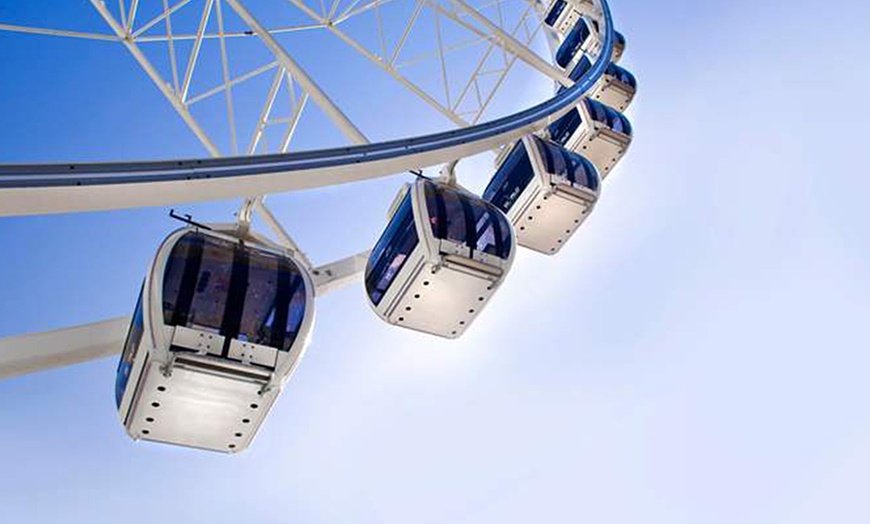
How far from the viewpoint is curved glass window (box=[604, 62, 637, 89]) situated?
18578 mm

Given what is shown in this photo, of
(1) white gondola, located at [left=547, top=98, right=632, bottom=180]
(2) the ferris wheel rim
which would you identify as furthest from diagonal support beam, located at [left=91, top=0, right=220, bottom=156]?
(1) white gondola, located at [left=547, top=98, right=632, bottom=180]

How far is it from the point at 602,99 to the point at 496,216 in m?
11.2

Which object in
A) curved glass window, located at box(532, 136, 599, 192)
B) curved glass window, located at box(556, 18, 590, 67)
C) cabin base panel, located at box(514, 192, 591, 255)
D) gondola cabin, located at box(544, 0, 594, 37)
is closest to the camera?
cabin base panel, located at box(514, 192, 591, 255)

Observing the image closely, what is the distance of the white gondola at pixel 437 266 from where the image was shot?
23.0 ft

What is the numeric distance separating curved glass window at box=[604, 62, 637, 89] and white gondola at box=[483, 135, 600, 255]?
8.71 m

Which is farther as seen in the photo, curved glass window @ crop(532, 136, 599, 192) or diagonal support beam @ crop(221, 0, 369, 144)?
curved glass window @ crop(532, 136, 599, 192)

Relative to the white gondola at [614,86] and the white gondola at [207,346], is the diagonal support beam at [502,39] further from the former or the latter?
the white gondola at [207,346]

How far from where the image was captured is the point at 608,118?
14.7 meters

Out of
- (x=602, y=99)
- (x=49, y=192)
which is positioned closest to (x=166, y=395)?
(x=49, y=192)

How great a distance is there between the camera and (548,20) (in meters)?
22.6

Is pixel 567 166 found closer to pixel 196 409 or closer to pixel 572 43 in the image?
pixel 196 409

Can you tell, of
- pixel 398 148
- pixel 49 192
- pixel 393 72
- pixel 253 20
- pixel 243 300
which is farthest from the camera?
pixel 393 72

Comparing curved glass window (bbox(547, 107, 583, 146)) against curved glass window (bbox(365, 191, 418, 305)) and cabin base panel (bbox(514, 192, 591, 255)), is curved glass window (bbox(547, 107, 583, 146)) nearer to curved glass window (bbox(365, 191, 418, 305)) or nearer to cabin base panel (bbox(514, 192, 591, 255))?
cabin base panel (bbox(514, 192, 591, 255))

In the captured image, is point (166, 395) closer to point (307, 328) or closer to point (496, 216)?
point (307, 328)
